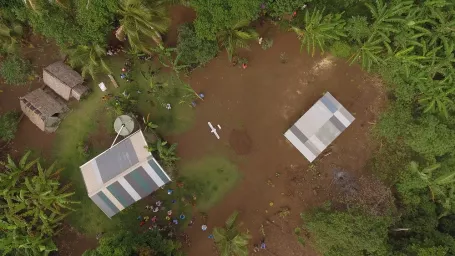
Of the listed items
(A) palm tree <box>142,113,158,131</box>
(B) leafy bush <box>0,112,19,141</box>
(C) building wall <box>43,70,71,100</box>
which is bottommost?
(A) palm tree <box>142,113,158,131</box>

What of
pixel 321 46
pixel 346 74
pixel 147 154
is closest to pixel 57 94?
pixel 147 154

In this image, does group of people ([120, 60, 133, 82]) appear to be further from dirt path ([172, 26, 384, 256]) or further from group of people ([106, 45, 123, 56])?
dirt path ([172, 26, 384, 256])

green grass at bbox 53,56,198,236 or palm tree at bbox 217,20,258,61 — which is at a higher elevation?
palm tree at bbox 217,20,258,61

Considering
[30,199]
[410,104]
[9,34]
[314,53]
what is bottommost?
[410,104]

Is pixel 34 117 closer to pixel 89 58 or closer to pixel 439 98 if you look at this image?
pixel 89 58

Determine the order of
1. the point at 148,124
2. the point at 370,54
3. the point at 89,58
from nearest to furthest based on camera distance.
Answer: the point at 370,54, the point at 89,58, the point at 148,124

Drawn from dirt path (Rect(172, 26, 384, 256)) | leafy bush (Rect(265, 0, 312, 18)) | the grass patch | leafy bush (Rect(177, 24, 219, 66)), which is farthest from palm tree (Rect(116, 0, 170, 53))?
the grass patch

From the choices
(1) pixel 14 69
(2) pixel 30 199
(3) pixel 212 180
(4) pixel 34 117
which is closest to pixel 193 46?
(3) pixel 212 180

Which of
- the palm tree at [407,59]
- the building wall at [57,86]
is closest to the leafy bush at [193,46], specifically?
the building wall at [57,86]
